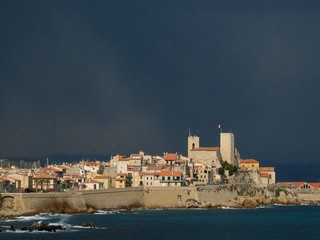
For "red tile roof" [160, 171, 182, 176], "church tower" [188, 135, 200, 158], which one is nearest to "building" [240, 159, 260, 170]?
"church tower" [188, 135, 200, 158]

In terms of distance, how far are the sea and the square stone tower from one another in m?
Result: 23.0

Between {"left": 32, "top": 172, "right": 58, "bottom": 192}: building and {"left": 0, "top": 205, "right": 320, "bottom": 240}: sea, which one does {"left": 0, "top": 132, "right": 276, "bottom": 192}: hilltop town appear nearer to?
{"left": 32, "top": 172, "right": 58, "bottom": 192}: building

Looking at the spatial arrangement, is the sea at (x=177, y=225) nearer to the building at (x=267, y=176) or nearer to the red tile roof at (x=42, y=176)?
the red tile roof at (x=42, y=176)

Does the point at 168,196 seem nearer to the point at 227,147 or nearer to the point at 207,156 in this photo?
the point at 207,156

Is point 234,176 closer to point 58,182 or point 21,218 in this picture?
point 58,182

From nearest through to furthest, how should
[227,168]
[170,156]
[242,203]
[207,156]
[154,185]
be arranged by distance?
1. [154,185]
2. [242,203]
3. [170,156]
4. [207,156]
5. [227,168]

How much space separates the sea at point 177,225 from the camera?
58.1 metres

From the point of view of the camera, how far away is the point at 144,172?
95438mm

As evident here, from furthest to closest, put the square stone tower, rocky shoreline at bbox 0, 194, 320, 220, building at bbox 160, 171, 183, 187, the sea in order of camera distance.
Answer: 1. the square stone tower
2. building at bbox 160, 171, 183, 187
3. rocky shoreline at bbox 0, 194, 320, 220
4. the sea

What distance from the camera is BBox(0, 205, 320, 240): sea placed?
58.1 m

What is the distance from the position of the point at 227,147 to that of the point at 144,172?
17803 millimetres

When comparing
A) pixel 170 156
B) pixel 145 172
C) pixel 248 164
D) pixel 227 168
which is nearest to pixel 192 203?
pixel 145 172

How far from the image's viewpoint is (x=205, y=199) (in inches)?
3661

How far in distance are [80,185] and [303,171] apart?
357ft
